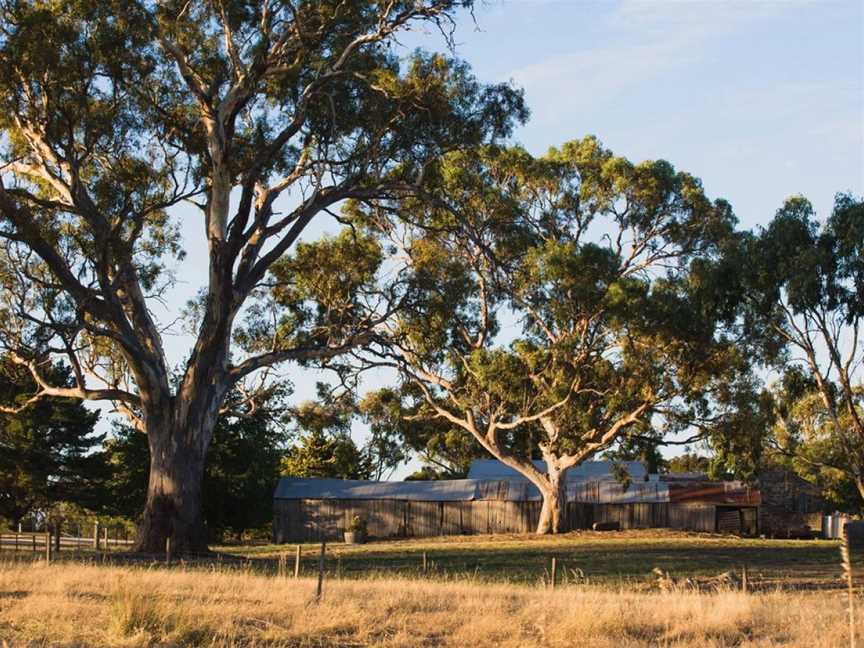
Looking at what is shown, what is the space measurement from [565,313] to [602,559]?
1369 cm

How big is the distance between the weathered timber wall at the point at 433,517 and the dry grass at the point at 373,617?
37021mm

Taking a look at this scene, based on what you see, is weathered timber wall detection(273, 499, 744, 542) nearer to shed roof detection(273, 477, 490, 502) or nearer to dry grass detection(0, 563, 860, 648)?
shed roof detection(273, 477, 490, 502)

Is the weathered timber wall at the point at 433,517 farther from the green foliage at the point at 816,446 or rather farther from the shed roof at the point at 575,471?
the green foliage at the point at 816,446

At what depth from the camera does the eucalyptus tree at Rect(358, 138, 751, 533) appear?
41.9m

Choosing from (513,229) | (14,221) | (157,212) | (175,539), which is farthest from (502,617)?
(513,229)

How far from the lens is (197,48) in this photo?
30.9 m

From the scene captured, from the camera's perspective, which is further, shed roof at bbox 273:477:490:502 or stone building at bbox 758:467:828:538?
stone building at bbox 758:467:828:538

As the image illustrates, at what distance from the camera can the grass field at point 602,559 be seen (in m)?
26.5

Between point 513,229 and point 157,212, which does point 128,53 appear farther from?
point 513,229

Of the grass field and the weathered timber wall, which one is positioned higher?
the weathered timber wall

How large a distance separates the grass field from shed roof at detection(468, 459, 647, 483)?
1351cm

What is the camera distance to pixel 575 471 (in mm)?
60094

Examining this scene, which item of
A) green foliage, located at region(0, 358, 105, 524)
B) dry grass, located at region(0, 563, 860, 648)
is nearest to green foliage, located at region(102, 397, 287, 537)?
green foliage, located at region(0, 358, 105, 524)

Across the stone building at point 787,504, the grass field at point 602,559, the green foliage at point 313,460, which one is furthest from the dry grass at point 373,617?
the green foliage at point 313,460
